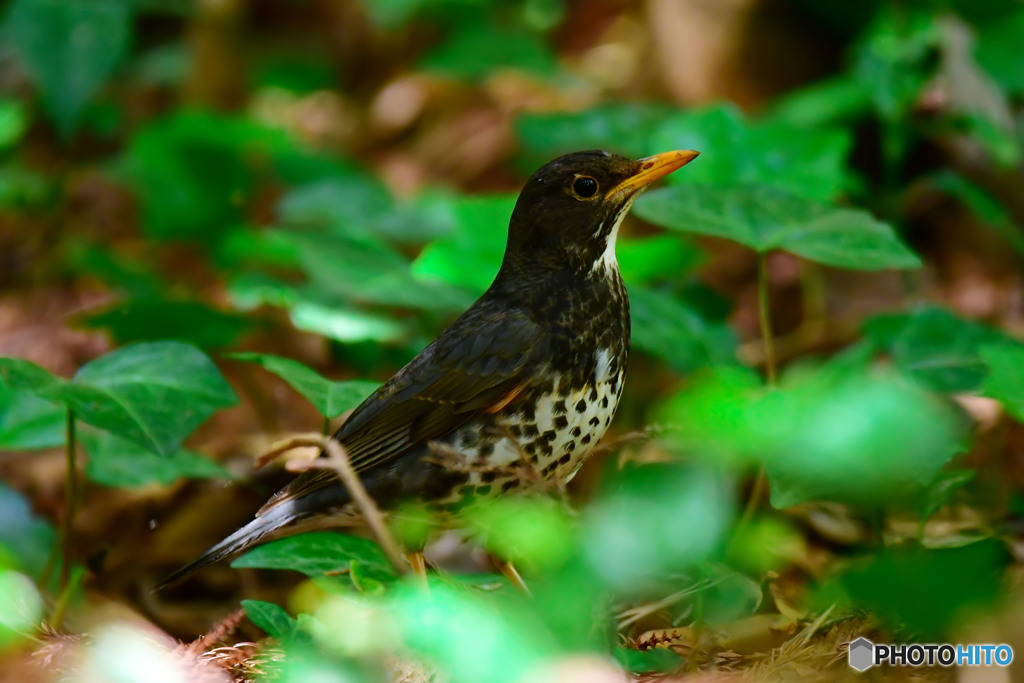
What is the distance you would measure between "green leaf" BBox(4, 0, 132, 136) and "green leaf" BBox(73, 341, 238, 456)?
2.62 metres

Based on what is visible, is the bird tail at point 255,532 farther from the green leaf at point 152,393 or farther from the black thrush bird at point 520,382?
the green leaf at point 152,393

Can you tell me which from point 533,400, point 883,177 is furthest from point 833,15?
point 533,400

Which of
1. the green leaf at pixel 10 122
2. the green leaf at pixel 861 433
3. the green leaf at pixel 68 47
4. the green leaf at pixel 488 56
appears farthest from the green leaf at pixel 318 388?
the green leaf at pixel 10 122

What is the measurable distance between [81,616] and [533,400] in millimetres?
1633

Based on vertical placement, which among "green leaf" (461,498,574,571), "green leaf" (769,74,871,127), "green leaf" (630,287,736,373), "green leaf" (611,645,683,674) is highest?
"green leaf" (769,74,871,127)

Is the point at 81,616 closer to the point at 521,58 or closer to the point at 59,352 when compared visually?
the point at 59,352

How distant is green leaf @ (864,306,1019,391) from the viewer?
12.2ft

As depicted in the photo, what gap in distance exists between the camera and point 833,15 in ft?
21.3

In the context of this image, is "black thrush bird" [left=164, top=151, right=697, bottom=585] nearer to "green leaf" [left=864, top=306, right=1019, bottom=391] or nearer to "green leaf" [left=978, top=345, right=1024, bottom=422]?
"green leaf" [left=978, top=345, right=1024, bottom=422]

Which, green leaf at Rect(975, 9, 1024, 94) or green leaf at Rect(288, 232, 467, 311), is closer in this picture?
green leaf at Rect(288, 232, 467, 311)

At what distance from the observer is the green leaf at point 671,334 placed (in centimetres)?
368

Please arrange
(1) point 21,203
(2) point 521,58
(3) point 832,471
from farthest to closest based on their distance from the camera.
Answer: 1. (1) point 21,203
2. (2) point 521,58
3. (3) point 832,471

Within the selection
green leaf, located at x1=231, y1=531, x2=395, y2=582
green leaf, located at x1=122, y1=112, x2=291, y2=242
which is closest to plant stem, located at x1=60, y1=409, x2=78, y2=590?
green leaf, located at x1=231, y1=531, x2=395, y2=582

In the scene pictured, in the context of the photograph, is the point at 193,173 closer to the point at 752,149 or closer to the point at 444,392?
the point at 752,149
